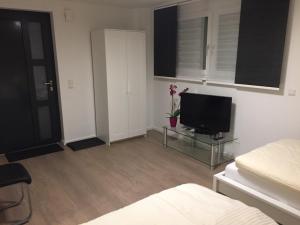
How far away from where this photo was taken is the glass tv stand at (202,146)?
3377 mm

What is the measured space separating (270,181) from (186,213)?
0.89 metres

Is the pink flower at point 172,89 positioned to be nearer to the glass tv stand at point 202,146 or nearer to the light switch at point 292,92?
the glass tv stand at point 202,146

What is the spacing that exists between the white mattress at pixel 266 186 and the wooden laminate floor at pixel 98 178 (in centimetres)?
72

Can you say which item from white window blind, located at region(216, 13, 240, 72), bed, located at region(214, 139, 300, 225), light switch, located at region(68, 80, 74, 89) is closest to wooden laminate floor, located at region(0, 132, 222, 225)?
bed, located at region(214, 139, 300, 225)

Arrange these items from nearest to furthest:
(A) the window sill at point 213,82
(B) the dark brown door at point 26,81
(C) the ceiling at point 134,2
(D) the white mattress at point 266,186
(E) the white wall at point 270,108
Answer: (D) the white mattress at point 266,186 < (E) the white wall at point 270,108 < (A) the window sill at point 213,82 < (B) the dark brown door at point 26,81 < (C) the ceiling at point 134,2

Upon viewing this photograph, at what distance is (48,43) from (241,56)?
2.91 m

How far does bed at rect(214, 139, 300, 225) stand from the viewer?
1.83m

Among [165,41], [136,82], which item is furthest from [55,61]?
[165,41]

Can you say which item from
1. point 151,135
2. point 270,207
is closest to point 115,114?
point 151,135

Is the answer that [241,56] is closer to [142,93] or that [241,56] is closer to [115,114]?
[142,93]

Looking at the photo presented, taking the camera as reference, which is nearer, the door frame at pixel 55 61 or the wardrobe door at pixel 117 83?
the door frame at pixel 55 61

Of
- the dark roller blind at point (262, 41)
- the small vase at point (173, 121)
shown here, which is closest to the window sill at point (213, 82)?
the dark roller blind at point (262, 41)

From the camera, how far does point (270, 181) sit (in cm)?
193

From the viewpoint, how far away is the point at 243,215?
1.41 metres
